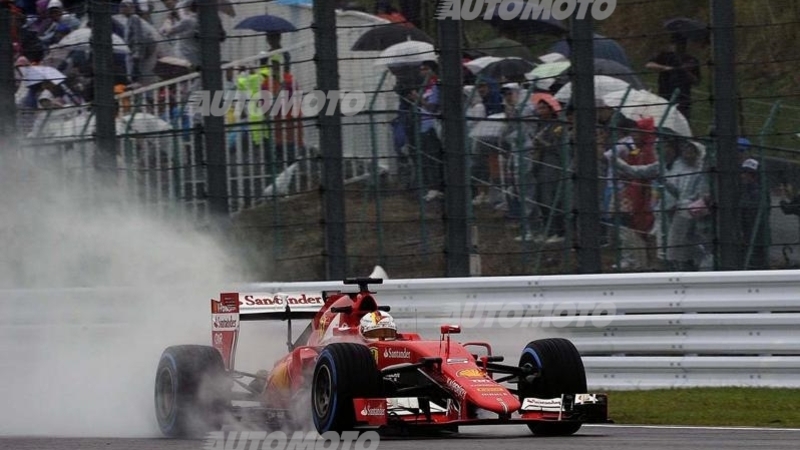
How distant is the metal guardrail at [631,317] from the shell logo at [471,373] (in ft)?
10.3

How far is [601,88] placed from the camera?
12.3 m

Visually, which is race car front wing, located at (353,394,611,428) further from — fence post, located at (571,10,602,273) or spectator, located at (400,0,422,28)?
spectator, located at (400,0,422,28)

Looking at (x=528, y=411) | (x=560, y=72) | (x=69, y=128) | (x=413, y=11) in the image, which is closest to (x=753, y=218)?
(x=560, y=72)

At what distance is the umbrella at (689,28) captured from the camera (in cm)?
1188

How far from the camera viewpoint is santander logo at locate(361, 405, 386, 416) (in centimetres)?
816

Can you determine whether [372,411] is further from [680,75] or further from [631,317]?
[680,75]

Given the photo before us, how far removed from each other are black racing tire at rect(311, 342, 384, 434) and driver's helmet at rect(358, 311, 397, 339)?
2.69 feet

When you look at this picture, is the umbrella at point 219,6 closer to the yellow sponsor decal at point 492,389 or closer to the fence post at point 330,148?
the fence post at point 330,148

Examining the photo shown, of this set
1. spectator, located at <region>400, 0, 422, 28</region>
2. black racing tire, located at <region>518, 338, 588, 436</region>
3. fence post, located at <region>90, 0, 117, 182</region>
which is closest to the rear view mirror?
black racing tire, located at <region>518, 338, 588, 436</region>

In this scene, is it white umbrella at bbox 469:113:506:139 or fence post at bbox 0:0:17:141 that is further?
fence post at bbox 0:0:17:141

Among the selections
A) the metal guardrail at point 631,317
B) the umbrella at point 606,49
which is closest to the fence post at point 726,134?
the metal guardrail at point 631,317

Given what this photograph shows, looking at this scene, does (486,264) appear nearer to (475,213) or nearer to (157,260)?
(475,213)

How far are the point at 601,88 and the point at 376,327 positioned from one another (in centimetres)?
402

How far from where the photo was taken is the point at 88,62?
43.8ft
